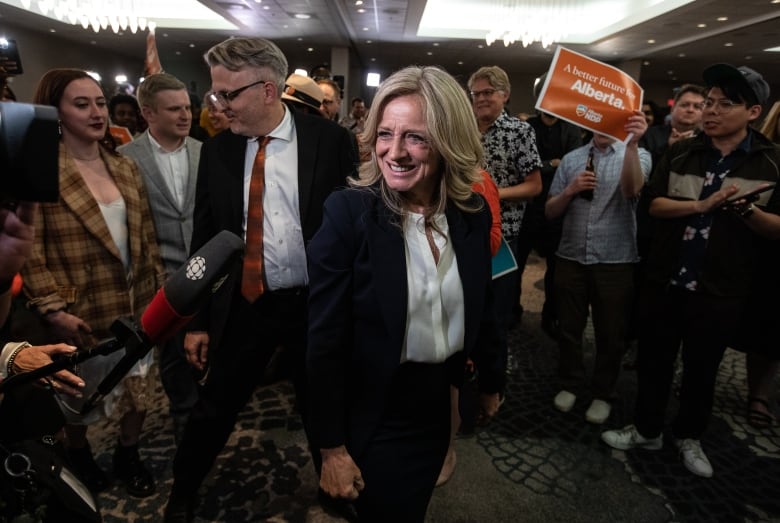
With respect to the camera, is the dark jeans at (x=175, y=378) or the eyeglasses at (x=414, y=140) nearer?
the eyeglasses at (x=414, y=140)

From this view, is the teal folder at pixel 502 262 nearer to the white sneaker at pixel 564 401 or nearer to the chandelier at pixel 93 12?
the white sneaker at pixel 564 401

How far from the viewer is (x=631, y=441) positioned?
2.62 m

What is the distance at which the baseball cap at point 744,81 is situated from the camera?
210 cm

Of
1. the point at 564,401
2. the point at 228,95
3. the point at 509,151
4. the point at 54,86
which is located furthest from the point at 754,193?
the point at 54,86

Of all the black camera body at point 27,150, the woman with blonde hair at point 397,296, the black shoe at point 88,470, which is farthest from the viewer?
the black shoe at point 88,470

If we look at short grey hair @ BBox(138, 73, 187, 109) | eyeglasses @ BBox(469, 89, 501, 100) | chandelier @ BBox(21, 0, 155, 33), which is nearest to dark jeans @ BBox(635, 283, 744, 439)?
eyeglasses @ BBox(469, 89, 501, 100)

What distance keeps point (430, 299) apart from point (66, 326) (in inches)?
56.5

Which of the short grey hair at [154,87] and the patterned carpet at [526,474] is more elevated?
the short grey hair at [154,87]

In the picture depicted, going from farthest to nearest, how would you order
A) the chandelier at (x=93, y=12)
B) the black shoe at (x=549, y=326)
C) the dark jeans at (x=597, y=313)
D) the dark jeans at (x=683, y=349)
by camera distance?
the chandelier at (x=93, y=12), the black shoe at (x=549, y=326), the dark jeans at (x=597, y=313), the dark jeans at (x=683, y=349)

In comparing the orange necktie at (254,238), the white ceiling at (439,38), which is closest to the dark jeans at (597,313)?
the orange necktie at (254,238)

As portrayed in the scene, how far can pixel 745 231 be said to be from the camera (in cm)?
224

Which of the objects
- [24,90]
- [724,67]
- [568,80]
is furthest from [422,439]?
[24,90]

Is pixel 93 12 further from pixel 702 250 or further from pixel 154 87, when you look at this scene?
pixel 702 250

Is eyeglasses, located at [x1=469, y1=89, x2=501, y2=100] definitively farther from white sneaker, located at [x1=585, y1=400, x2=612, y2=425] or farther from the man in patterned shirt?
white sneaker, located at [x1=585, y1=400, x2=612, y2=425]
